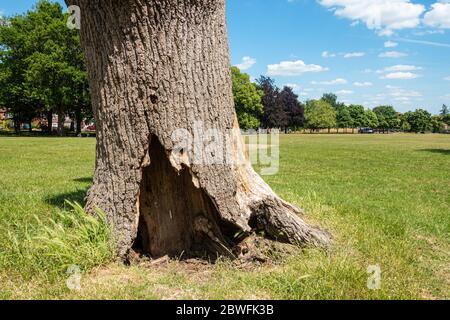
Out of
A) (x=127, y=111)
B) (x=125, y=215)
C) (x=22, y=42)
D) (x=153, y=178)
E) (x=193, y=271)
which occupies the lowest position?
(x=193, y=271)

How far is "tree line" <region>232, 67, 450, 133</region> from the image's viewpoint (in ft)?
231

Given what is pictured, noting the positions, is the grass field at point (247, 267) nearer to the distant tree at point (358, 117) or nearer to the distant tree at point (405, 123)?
the distant tree at point (358, 117)

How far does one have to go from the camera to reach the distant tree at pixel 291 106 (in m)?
89.2

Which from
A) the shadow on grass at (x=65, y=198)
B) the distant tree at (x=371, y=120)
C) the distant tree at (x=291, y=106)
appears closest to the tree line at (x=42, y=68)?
the shadow on grass at (x=65, y=198)

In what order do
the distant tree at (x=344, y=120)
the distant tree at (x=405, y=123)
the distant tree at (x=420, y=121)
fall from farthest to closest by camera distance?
the distant tree at (x=405, y=123), the distant tree at (x=344, y=120), the distant tree at (x=420, y=121)

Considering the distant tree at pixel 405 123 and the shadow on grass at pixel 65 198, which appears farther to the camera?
the distant tree at pixel 405 123

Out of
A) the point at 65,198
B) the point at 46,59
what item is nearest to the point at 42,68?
the point at 46,59

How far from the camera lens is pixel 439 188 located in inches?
413

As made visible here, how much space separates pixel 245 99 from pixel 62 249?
2620 inches

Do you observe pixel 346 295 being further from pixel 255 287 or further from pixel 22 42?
pixel 22 42

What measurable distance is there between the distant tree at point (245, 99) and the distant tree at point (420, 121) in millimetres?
70251

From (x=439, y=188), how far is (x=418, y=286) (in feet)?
25.6
